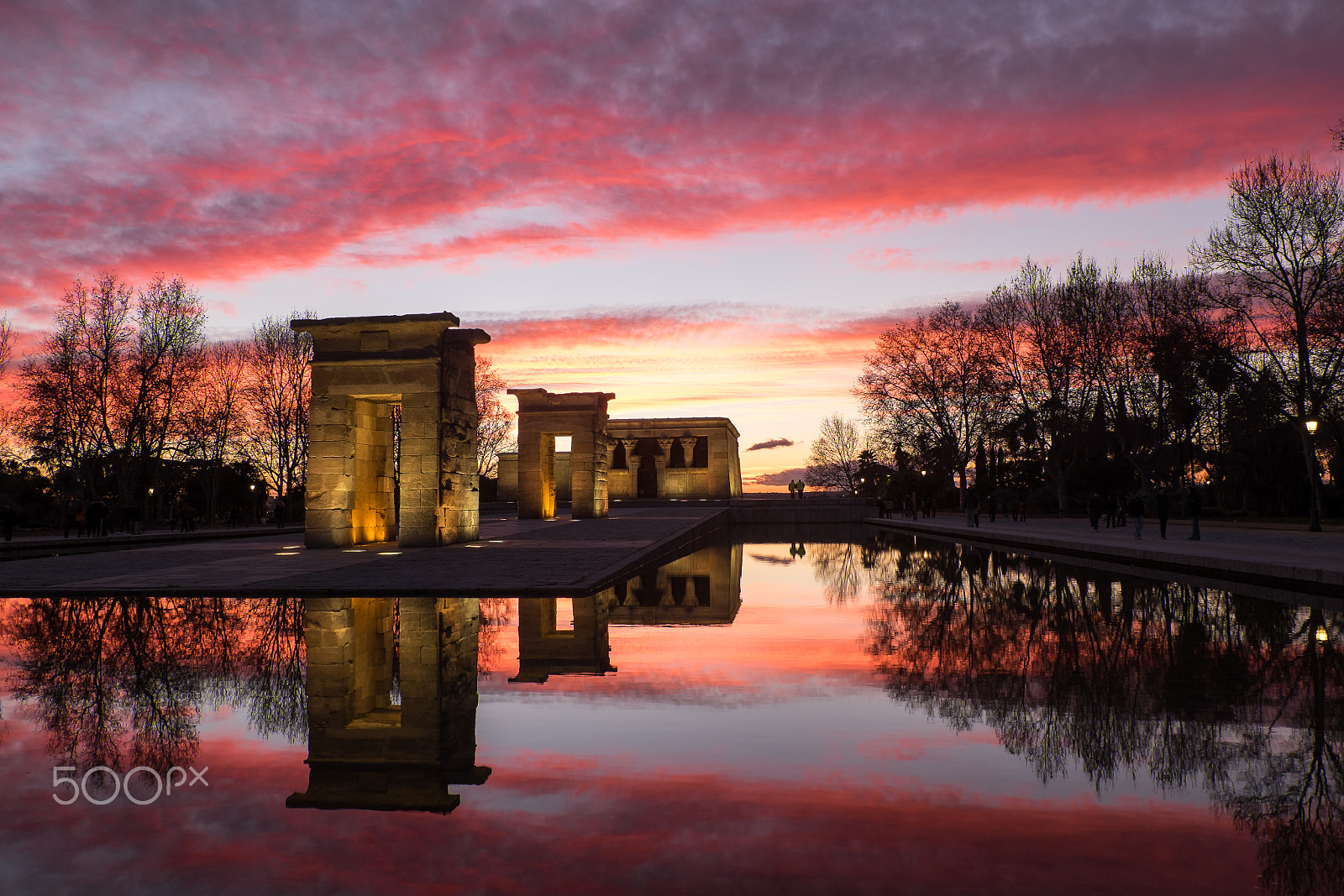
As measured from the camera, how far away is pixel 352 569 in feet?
46.9

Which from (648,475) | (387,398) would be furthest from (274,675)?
(648,475)

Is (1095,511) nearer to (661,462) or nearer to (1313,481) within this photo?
(1313,481)

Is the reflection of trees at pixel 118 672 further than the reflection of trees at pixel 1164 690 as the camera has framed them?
Yes

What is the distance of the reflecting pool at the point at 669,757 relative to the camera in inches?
129

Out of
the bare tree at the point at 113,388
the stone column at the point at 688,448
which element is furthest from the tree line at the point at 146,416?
the stone column at the point at 688,448

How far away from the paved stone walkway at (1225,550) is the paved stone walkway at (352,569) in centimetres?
957

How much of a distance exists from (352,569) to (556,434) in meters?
20.8

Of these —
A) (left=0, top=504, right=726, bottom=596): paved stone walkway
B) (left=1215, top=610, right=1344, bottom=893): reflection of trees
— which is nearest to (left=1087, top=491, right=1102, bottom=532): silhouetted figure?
(left=0, top=504, right=726, bottom=596): paved stone walkway

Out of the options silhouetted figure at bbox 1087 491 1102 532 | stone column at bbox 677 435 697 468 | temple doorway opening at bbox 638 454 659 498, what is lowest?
silhouetted figure at bbox 1087 491 1102 532

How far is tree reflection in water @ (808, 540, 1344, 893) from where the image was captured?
13.2 ft

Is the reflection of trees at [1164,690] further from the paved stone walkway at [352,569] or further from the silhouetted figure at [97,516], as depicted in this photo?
the silhouetted figure at [97,516]

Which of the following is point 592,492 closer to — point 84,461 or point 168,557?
point 168,557

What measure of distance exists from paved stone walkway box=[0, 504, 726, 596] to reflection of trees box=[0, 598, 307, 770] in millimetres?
995

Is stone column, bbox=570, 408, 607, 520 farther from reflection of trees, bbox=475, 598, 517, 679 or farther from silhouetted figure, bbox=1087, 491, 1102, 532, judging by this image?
reflection of trees, bbox=475, 598, 517, 679
